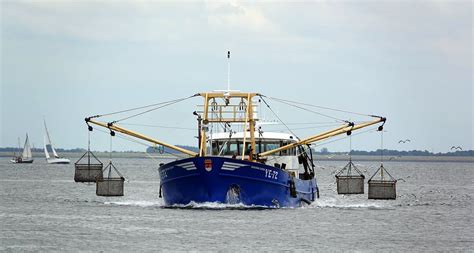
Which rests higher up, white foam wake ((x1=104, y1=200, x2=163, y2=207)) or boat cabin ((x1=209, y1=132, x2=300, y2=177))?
boat cabin ((x1=209, y1=132, x2=300, y2=177))

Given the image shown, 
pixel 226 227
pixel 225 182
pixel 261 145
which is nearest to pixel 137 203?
pixel 261 145

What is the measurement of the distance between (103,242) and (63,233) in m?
4.54

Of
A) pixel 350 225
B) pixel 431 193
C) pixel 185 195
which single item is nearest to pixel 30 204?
pixel 185 195

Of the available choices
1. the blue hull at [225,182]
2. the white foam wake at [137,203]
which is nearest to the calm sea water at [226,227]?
the white foam wake at [137,203]

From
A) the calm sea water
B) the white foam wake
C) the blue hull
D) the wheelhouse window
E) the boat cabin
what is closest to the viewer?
the calm sea water

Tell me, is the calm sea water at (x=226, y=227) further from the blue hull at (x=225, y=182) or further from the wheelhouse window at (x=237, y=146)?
the wheelhouse window at (x=237, y=146)

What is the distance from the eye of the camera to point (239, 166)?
6494cm

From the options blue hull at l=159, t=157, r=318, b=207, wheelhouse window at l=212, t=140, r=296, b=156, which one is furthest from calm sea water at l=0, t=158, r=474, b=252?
wheelhouse window at l=212, t=140, r=296, b=156

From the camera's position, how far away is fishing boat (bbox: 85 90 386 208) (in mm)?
65312

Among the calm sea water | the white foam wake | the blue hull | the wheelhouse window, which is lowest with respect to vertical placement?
the calm sea water

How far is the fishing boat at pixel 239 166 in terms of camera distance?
65.3 m

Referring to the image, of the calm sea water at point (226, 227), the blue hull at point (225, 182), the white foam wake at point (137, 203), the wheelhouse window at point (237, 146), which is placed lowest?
the calm sea water at point (226, 227)

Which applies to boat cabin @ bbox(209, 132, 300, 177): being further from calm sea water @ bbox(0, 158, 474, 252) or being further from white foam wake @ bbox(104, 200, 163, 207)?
white foam wake @ bbox(104, 200, 163, 207)

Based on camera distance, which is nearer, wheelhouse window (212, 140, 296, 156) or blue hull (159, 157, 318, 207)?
blue hull (159, 157, 318, 207)
